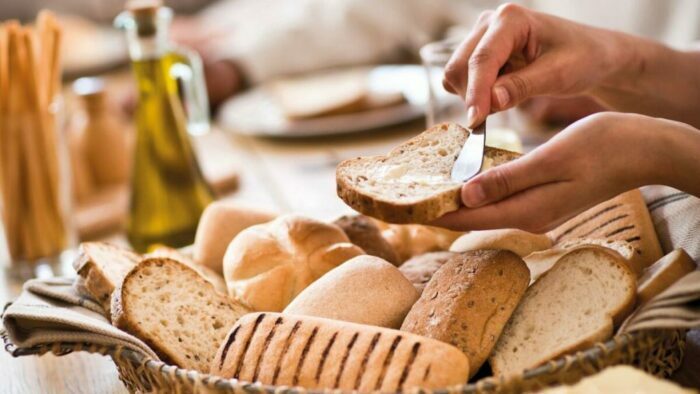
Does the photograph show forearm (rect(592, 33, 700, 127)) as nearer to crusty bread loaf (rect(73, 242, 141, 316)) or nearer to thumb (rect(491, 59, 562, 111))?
thumb (rect(491, 59, 562, 111))

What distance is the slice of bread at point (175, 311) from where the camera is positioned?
104 centimetres

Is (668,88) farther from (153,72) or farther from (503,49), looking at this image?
(153,72)

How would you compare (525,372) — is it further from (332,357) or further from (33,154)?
(33,154)

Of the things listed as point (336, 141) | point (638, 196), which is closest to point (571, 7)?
point (336, 141)

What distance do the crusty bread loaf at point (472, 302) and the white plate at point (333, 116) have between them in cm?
128

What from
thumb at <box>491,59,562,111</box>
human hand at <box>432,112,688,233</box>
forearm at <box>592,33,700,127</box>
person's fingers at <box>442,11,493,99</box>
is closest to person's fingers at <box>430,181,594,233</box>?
human hand at <box>432,112,688,233</box>

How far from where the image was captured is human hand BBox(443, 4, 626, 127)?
1.12 meters

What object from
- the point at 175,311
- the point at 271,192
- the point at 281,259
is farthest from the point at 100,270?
the point at 271,192

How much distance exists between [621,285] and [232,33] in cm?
275

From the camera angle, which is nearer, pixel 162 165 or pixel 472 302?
pixel 472 302

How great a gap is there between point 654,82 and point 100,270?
0.97 metres

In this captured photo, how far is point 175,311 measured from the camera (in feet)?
3.62

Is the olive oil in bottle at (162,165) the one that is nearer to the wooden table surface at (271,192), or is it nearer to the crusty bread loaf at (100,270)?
the wooden table surface at (271,192)

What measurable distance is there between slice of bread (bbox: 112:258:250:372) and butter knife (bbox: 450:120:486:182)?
37 cm
